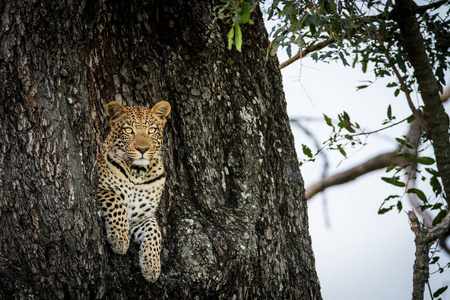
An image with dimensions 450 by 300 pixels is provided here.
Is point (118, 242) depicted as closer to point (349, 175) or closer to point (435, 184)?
point (435, 184)

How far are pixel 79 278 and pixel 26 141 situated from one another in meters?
0.85

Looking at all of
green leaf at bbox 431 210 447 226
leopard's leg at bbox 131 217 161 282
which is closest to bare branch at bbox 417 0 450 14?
green leaf at bbox 431 210 447 226

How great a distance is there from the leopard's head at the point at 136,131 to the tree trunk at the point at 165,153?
0.19 metres

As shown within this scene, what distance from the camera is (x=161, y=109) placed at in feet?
14.6

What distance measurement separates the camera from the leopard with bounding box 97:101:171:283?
4293 millimetres

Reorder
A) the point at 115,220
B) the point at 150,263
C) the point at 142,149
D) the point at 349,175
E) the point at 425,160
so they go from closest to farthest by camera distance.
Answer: the point at 150,263 < the point at 115,220 < the point at 142,149 < the point at 425,160 < the point at 349,175

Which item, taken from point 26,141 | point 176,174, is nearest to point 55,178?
point 26,141

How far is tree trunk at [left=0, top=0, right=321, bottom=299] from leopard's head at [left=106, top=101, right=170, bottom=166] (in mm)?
187

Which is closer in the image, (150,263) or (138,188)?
(150,263)

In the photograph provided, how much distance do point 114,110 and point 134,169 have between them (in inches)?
17.8

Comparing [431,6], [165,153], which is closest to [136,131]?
[165,153]

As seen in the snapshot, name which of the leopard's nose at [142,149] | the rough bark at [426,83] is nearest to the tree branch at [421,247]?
the rough bark at [426,83]

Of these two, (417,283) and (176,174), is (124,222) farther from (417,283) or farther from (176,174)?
(417,283)

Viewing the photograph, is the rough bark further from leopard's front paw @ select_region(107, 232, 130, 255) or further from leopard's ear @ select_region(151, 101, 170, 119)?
leopard's front paw @ select_region(107, 232, 130, 255)
